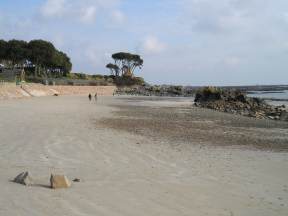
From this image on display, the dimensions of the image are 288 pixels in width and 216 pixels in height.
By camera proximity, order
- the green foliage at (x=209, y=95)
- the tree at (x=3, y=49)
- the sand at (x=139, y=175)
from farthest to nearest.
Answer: the tree at (x=3, y=49), the green foliage at (x=209, y=95), the sand at (x=139, y=175)

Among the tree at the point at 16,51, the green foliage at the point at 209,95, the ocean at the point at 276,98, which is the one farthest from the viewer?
the tree at the point at 16,51

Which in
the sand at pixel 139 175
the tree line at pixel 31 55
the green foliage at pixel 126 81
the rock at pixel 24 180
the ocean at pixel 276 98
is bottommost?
the ocean at pixel 276 98

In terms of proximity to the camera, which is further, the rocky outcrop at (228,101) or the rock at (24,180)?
the rocky outcrop at (228,101)

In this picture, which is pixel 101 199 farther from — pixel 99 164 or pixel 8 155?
pixel 8 155

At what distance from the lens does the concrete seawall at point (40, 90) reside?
4050 cm

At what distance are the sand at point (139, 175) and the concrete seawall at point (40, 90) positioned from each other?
1085 inches

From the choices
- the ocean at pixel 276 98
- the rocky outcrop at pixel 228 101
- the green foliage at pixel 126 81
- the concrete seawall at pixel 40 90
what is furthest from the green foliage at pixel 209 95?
the green foliage at pixel 126 81

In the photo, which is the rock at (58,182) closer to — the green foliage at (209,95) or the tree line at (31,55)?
the green foliage at (209,95)

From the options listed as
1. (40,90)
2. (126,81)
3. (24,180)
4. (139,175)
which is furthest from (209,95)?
(126,81)

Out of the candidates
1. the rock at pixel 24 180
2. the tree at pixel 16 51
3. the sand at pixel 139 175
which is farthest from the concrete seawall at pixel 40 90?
the rock at pixel 24 180

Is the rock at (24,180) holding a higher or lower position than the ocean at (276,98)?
higher

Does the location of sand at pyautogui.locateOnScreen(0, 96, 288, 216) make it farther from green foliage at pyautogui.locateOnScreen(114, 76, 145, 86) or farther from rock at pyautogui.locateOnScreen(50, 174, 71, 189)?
green foliage at pyautogui.locateOnScreen(114, 76, 145, 86)

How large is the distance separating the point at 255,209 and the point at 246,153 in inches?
224

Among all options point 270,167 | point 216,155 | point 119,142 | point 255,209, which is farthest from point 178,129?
point 255,209
